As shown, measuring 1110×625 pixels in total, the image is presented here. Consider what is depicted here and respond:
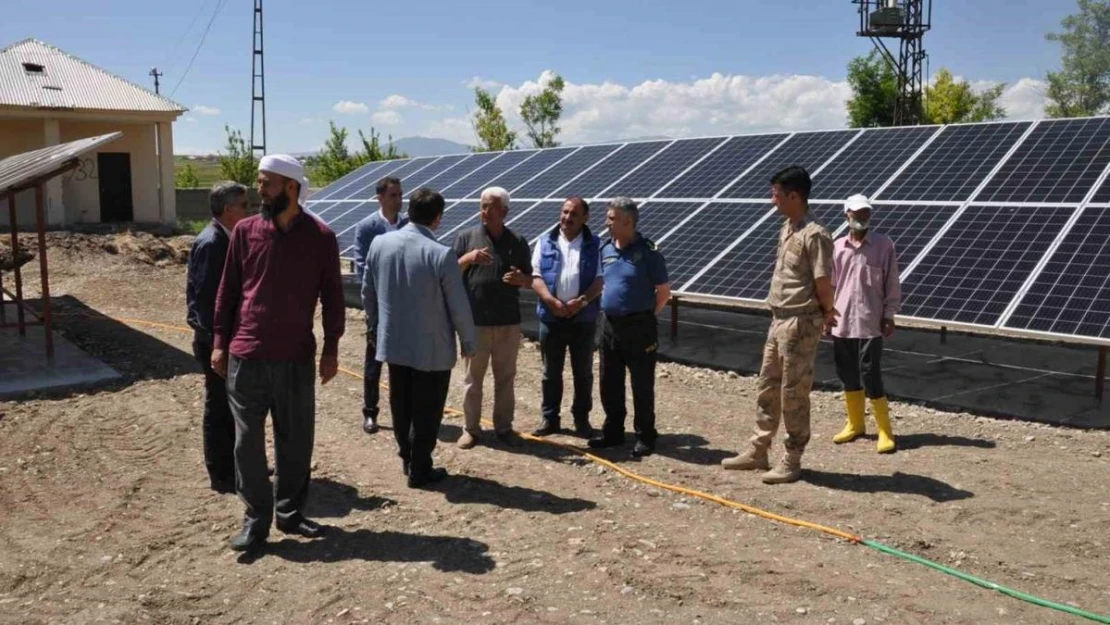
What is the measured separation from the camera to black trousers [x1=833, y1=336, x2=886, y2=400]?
641 centimetres

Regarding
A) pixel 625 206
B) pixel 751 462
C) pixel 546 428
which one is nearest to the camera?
pixel 751 462

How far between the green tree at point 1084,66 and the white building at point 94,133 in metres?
49.7

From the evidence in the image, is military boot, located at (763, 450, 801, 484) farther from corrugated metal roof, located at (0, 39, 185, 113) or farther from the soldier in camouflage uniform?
corrugated metal roof, located at (0, 39, 185, 113)

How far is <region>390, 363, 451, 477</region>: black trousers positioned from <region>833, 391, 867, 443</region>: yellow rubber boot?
295 centimetres

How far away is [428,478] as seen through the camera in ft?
18.8

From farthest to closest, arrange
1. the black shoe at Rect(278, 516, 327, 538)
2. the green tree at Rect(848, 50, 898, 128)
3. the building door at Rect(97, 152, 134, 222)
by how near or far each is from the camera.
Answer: the green tree at Rect(848, 50, 898, 128), the building door at Rect(97, 152, 134, 222), the black shoe at Rect(278, 516, 327, 538)

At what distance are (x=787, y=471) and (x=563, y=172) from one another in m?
8.89

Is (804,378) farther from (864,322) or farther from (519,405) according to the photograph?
(519,405)

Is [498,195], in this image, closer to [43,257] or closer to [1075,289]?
[1075,289]

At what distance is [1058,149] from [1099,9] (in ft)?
229

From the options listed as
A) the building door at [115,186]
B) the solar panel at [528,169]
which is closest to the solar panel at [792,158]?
the solar panel at [528,169]

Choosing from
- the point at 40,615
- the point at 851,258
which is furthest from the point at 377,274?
the point at 851,258

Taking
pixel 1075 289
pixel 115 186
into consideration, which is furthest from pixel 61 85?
pixel 1075 289

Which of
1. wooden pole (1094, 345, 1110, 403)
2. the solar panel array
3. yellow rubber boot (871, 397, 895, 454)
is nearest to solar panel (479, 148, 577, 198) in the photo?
the solar panel array
